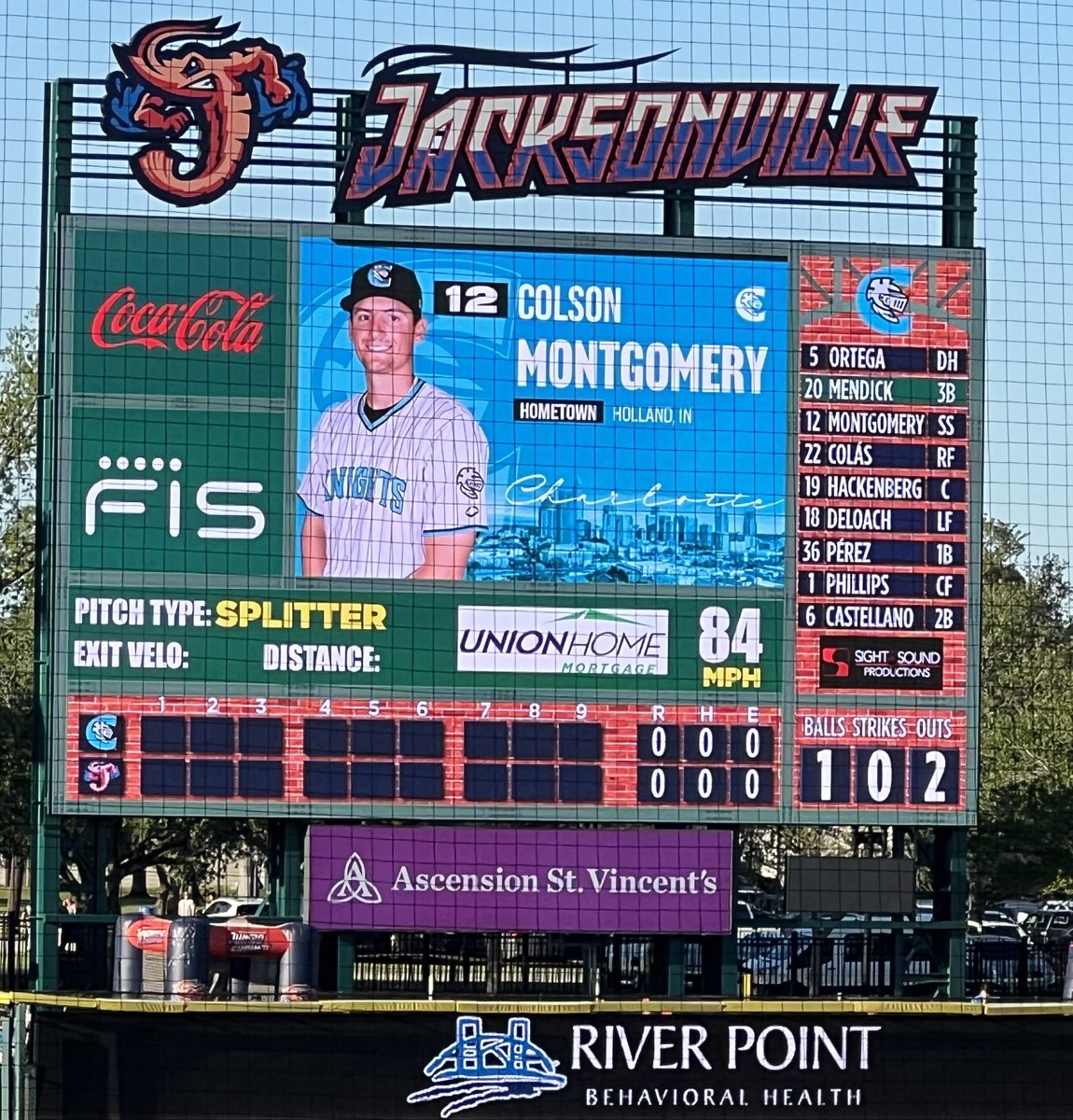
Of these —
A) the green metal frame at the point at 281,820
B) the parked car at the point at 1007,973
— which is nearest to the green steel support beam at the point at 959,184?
the green metal frame at the point at 281,820

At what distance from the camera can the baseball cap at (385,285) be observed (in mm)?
21219

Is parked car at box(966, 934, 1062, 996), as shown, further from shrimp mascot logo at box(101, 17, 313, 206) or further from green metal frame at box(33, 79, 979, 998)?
shrimp mascot logo at box(101, 17, 313, 206)

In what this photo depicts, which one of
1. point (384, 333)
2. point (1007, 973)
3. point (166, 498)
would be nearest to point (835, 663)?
point (1007, 973)

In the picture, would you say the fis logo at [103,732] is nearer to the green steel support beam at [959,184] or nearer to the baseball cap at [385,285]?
the baseball cap at [385,285]

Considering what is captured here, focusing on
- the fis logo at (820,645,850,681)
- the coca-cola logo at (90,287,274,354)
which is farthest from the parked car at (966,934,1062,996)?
the coca-cola logo at (90,287,274,354)

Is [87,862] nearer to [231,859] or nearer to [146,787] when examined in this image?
[146,787]

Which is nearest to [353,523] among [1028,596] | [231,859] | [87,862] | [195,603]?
[195,603]

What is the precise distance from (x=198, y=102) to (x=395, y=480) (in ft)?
13.4

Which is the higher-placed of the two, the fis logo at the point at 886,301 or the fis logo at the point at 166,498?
the fis logo at the point at 886,301

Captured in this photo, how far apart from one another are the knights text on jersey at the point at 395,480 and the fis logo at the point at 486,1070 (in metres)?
4.34

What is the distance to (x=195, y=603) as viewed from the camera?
68.5 feet

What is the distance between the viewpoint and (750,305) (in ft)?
71.1

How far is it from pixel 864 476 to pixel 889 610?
1.27 metres

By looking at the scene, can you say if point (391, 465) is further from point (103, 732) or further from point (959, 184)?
point (959, 184)
